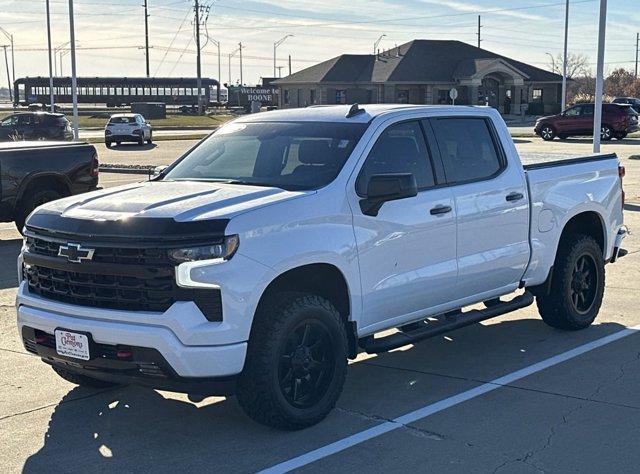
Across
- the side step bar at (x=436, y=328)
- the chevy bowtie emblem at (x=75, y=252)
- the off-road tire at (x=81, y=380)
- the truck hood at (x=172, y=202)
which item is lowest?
the off-road tire at (x=81, y=380)

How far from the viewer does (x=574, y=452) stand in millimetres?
4969

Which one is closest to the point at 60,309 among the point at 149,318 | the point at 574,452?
the point at 149,318

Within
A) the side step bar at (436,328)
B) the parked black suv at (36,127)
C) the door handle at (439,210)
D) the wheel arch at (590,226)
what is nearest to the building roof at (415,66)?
the parked black suv at (36,127)

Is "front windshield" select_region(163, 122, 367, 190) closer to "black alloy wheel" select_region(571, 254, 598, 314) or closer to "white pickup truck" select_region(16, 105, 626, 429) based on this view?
"white pickup truck" select_region(16, 105, 626, 429)

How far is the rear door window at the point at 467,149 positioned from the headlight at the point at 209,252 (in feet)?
7.27

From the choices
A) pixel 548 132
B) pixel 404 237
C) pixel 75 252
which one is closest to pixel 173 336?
pixel 75 252

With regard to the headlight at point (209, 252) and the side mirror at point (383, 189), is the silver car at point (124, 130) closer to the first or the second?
the side mirror at point (383, 189)

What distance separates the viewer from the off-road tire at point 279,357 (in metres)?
5.03

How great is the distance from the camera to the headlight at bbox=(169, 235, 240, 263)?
4.83 meters

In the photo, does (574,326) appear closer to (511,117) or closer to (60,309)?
(60,309)

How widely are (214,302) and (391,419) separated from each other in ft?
4.94

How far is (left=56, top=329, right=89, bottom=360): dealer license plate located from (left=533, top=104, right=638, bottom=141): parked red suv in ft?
126

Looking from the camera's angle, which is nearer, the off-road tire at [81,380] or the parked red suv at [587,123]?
the off-road tire at [81,380]

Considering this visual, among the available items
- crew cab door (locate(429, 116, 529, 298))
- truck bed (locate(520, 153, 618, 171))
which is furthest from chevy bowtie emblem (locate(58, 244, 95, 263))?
truck bed (locate(520, 153, 618, 171))
